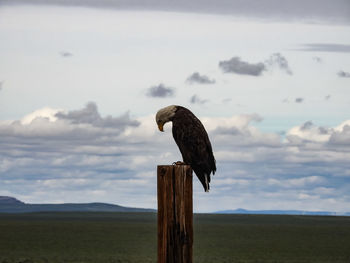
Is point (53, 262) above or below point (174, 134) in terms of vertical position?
below

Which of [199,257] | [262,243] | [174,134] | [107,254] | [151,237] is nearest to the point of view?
[174,134]

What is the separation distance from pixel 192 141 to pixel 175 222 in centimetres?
407

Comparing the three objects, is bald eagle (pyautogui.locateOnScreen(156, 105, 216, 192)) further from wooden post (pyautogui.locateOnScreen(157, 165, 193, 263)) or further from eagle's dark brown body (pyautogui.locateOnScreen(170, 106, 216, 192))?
wooden post (pyautogui.locateOnScreen(157, 165, 193, 263))

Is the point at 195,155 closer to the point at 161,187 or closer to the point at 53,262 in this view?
the point at 161,187

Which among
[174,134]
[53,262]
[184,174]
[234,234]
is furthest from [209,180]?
[234,234]

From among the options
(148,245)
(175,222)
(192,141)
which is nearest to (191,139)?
(192,141)

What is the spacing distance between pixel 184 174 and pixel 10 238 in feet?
173

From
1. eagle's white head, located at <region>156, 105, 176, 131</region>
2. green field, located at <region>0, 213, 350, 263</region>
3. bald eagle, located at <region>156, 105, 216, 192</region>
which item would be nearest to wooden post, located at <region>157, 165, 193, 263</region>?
bald eagle, located at <region>156, 105, 216, 192</region>

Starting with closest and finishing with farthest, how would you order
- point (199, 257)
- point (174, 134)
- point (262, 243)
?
point (174, 134) < point (199, 257) < point (262, 243)

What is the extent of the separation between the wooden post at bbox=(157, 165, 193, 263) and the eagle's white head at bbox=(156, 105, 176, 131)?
10.8 feet

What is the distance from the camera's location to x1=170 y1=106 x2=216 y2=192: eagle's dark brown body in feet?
31.7

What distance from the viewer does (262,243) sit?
2144 inches

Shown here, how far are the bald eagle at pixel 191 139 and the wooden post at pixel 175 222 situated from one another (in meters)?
3.20

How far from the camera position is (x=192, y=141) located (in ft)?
33.0
